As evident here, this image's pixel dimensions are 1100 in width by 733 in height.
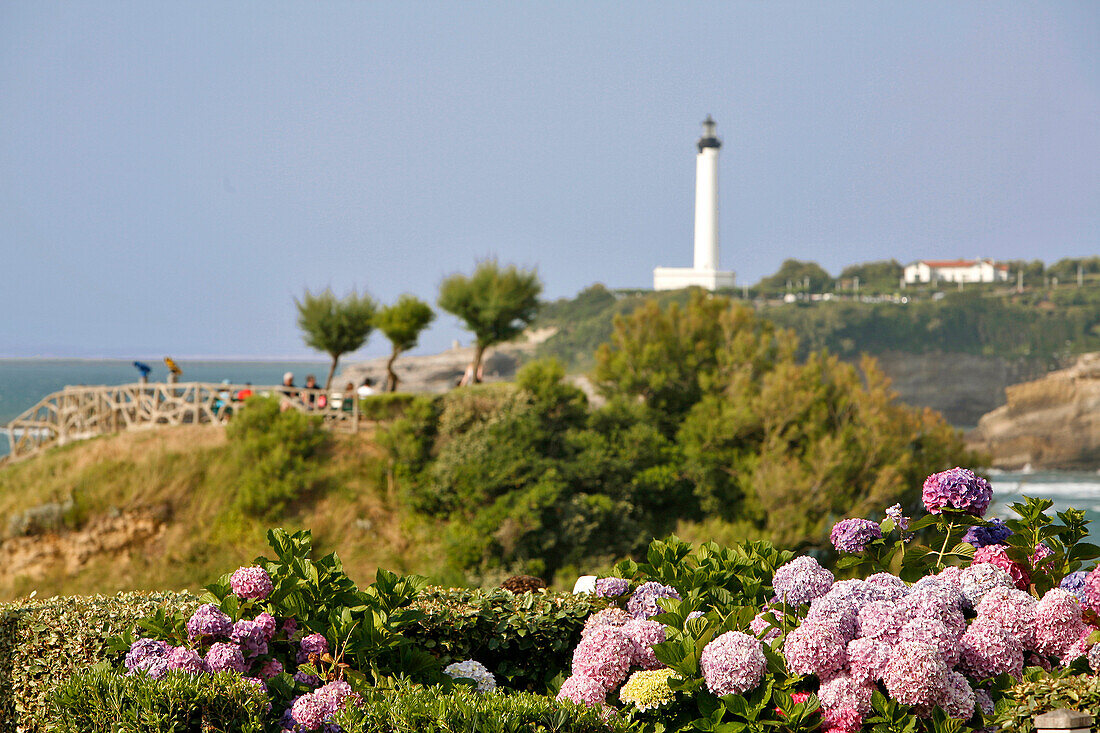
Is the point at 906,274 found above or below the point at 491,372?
above

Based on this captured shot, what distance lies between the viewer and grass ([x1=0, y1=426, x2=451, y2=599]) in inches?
656

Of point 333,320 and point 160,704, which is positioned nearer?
point 160,704

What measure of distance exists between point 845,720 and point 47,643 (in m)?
3.05

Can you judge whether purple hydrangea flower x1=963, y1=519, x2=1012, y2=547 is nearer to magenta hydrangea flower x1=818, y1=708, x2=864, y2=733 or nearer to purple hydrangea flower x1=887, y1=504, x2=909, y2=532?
purple hydrangea flower x1=887, y1=504, x2=909, y2=532

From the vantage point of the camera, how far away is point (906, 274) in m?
91.6

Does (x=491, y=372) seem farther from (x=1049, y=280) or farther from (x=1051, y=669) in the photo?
(x=1051, y=669)

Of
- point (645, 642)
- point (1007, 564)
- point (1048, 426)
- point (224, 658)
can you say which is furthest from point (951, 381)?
point (224, 658)

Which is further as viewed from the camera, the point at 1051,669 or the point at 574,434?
the point at 574,434

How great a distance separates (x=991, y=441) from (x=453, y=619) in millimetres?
63285

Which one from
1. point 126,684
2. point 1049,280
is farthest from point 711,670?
point 1049,280

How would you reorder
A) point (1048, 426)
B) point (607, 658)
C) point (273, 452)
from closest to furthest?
point (607, 658), point (273, 452), point (1048, 426)

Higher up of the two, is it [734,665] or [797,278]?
[797,278]

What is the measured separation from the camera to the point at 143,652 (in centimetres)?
309

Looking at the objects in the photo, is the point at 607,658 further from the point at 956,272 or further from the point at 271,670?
the point at 956,272
